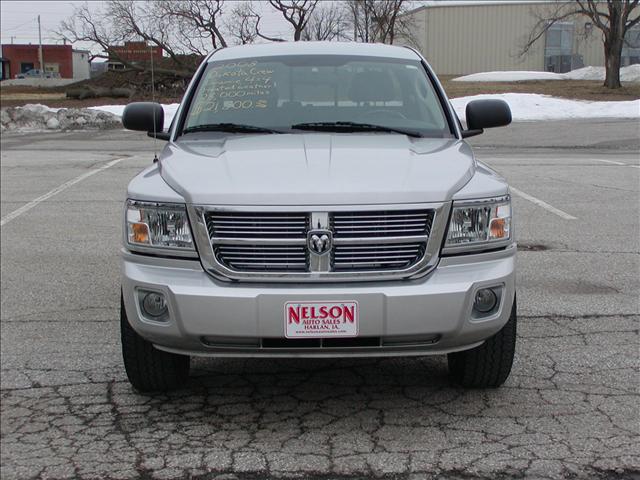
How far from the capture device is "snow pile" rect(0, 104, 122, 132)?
25203mm

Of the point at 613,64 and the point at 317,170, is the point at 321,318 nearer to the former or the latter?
the point at 317,170

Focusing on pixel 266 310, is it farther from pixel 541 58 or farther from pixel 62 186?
pixel 541 58

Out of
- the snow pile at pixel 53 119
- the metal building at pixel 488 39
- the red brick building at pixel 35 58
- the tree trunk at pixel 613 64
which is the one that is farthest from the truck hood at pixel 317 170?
the red brick building at pixel 35 58

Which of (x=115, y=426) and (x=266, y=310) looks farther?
(x=115, y=426)

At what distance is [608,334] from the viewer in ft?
17.1

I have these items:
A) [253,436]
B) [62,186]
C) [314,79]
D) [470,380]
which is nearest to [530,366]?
[470,380]

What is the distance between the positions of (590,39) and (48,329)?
58888 mm

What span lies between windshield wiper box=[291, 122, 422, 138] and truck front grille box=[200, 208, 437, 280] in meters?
1.23

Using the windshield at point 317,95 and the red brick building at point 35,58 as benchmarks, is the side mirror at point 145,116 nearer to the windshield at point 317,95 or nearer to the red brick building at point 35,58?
the windshield at point 317,95

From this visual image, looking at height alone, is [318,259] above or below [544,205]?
above

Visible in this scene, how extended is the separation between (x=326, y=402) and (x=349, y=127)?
1.55 m

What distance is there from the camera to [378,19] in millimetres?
45750

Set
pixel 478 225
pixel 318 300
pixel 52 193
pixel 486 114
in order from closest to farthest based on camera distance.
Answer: pixel 318 300 < pixel 478 225 < pixel 486 114 < pixel 52 193

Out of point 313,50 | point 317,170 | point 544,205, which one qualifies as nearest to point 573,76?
point 544,205
